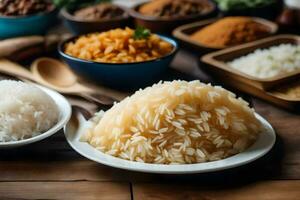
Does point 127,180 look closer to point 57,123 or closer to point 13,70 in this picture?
point 57,123

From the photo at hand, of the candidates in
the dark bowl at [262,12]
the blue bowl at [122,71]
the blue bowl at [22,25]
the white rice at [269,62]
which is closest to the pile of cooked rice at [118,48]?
the blue bowl at [122,71]

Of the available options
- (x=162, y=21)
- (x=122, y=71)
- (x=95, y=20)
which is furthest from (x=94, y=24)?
(x=122, y=71)

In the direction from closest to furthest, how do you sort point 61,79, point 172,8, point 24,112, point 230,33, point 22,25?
point 24,112 → point 61,79 → point 230,33 → point 22,25 → point 172,8

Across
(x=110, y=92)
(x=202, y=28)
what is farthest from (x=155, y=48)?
(x=202, y=28)

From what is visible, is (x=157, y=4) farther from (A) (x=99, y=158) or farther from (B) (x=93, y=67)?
(A) (x=99, y=158)

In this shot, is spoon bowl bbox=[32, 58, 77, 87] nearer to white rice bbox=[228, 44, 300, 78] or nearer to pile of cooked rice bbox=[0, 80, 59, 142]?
pile of cooked rice bbox=[0, 80, 59, 142]

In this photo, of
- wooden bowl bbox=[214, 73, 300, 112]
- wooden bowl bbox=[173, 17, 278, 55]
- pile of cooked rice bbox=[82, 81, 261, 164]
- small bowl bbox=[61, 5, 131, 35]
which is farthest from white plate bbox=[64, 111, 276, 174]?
small bowl bbox=[61, 5, 131, 35]

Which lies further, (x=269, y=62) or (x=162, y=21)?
(x=162, y=21)

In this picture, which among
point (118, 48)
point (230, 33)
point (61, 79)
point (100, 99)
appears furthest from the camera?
point (230, 33)
